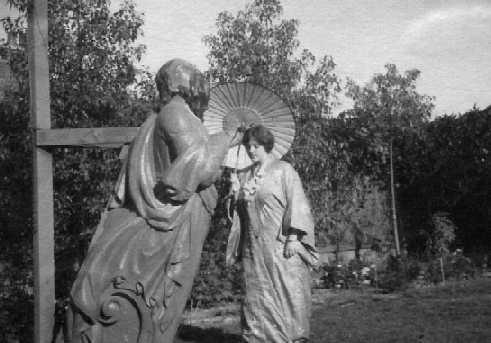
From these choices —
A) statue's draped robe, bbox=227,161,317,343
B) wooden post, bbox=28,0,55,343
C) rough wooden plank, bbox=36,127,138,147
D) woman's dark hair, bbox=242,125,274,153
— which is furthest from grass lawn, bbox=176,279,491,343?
rough wooden plank, bbox=36,127,138,147

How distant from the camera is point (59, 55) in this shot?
5914 millimetres

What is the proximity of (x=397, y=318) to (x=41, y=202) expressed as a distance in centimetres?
536

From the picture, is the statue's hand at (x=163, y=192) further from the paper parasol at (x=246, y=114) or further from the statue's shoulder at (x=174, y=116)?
the paper parasol at (x=246, y=114)

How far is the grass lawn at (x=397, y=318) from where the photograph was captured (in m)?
6.70

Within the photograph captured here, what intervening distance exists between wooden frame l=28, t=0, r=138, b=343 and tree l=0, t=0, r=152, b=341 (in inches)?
73.4

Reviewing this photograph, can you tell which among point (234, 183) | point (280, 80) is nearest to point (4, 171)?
point (234, 183)

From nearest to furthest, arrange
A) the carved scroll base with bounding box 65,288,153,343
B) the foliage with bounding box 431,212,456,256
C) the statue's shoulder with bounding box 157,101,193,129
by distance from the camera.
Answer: the carved scroll base with bounding box 65,288,153,343, the statue's shoulder with bounding box 157,101,193,129, the foliage with bounding box 431,212,456,256

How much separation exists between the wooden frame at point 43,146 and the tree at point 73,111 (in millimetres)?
1865

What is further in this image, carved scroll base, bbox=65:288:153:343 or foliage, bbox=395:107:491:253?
foliage, bbox=395:107:491:253

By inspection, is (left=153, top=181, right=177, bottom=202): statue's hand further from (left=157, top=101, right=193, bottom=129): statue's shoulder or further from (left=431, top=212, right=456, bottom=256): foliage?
(left=431, top=212, right=456, bottom=256): foliage

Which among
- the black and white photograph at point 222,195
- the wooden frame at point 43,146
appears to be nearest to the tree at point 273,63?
the black and white photograph at point 222,195

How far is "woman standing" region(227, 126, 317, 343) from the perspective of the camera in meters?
5.19

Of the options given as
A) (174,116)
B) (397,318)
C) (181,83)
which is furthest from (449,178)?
(174,116)

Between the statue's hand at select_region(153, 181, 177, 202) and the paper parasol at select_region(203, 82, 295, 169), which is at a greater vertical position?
the paper parasol at select_region(203, 82, 295, 169)
